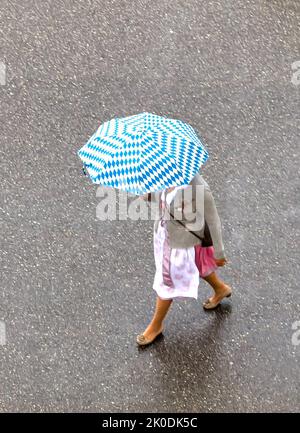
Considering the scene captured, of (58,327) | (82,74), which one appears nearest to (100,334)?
(58,327)

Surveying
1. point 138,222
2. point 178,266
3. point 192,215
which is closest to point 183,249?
point 178,266

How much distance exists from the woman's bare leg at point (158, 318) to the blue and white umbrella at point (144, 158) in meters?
0.88

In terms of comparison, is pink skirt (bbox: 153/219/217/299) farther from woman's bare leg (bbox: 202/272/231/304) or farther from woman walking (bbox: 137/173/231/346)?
woman's bare leg (bbox: 202/272/231/304)

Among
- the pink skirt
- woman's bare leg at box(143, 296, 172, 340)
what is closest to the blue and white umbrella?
the pink skirt

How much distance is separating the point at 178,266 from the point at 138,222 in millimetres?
941

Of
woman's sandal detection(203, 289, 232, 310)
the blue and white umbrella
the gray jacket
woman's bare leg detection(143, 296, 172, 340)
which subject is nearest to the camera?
the blue and white umbrella

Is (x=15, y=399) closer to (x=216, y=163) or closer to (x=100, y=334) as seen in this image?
(x=100, y=334)

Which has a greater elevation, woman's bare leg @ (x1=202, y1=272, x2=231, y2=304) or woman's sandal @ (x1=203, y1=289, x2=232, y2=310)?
woman's bare leg @ (x1=202, y1=272, x2=231, y2=304)

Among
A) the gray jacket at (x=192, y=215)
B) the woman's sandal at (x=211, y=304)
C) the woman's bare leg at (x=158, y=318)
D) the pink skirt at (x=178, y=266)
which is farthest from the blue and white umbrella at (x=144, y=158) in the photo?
the woman's sandal at (x=211, y=304)

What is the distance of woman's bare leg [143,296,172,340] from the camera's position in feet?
12.7

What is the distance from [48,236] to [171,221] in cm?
122

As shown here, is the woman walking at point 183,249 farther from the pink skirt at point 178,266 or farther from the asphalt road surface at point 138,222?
the asphalt road surface at point 138,222

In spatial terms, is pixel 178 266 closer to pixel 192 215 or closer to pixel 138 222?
pixel 192 215

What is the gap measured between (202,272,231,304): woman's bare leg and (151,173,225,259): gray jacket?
0.40m
